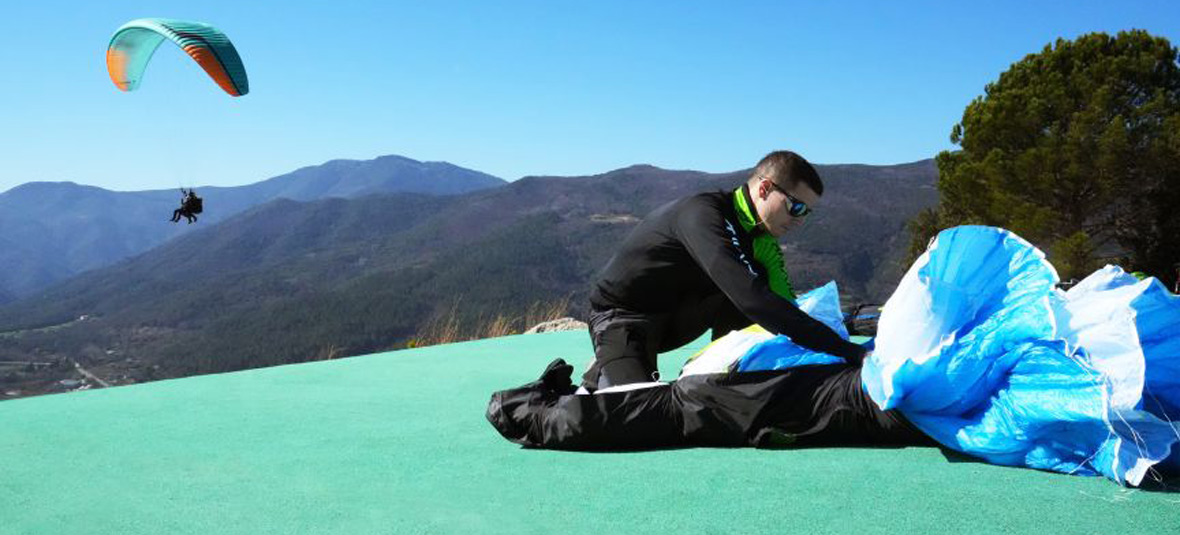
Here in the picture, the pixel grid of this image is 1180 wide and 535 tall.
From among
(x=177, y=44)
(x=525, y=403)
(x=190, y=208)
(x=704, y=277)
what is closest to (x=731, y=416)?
(x=525, y=403)

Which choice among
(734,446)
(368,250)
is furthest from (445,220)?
(734,446)

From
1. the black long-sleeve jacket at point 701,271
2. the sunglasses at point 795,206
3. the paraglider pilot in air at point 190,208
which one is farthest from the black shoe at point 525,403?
the paraglider pilot in air at point 190,208

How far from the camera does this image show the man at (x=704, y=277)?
2.79 m

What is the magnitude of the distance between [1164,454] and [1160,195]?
1740cm

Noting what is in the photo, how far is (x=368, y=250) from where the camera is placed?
17338 cm

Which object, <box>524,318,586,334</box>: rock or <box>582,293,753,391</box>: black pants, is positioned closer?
<box>582,293,753,391</box>: black pants

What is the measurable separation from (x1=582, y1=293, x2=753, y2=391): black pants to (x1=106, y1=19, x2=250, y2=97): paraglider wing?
26.1ft

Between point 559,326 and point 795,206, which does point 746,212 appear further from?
point 559,326

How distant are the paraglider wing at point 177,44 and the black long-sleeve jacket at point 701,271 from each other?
7961mm

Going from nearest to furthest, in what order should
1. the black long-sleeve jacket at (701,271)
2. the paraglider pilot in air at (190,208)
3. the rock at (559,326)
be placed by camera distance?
the black long-sleeve jacket at (701,271) < the rock at (559,326) < the paraglider pilot in air at (190,208)

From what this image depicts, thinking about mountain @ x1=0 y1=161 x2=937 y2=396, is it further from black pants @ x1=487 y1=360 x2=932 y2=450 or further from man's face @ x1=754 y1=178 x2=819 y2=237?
black pants @ x1=487 y1=360 x2=932 y2=450

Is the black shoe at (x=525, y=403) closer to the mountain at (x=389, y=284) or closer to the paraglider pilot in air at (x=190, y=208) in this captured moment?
the paraglider pilot in air at (x=190, y=208)

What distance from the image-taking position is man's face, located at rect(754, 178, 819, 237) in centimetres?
315

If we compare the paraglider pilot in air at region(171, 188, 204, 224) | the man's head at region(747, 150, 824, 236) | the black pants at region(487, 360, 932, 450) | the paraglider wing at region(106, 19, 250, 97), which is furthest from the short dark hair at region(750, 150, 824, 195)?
the paraglider pilot in air at region(171, 188, 204, 224)
